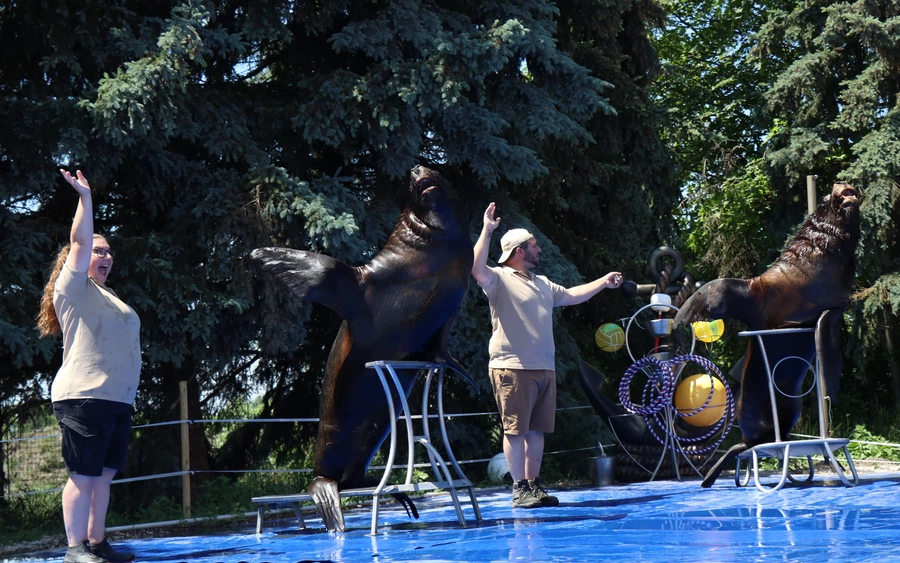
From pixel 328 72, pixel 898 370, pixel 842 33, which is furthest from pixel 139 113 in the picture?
pixel 898 370

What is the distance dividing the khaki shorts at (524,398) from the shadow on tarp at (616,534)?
0.57m

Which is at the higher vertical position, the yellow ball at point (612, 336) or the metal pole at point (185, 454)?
the yellow ball at point (612, 336)

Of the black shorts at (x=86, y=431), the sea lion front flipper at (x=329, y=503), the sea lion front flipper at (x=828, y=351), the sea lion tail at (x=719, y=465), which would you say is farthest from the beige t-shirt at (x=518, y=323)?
the black shorts at (x=86, y=431)

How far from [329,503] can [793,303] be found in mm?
3802

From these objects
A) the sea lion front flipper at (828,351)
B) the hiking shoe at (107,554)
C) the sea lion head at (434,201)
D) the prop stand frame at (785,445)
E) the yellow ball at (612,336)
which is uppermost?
the sea lion head at (434,201)

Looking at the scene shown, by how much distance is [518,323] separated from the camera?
6.77 m

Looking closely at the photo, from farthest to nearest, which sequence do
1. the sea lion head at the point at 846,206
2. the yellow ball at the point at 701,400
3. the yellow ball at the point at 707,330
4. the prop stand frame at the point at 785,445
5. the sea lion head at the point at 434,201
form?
the yellow ball at the point at 707,330
the yellow ball at the point at 701,400
the sea lion head at the point at 846,206
the prop stand frame at the point at 785,445
the sea lion head at the point at 434,201

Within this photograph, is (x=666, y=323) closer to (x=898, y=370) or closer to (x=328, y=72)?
(x=328, y=72)

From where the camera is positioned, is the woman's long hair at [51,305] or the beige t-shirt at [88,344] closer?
the beige t-shirt at [88,344]

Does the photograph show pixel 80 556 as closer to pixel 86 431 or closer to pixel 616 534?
pixel 86 431

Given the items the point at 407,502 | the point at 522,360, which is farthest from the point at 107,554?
the point at 522,360

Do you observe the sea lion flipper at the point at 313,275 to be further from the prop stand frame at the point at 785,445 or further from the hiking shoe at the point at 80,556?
the prop stand frame at the point at 785,445

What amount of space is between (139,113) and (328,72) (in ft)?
8.91

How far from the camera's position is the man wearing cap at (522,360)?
22.1ft
